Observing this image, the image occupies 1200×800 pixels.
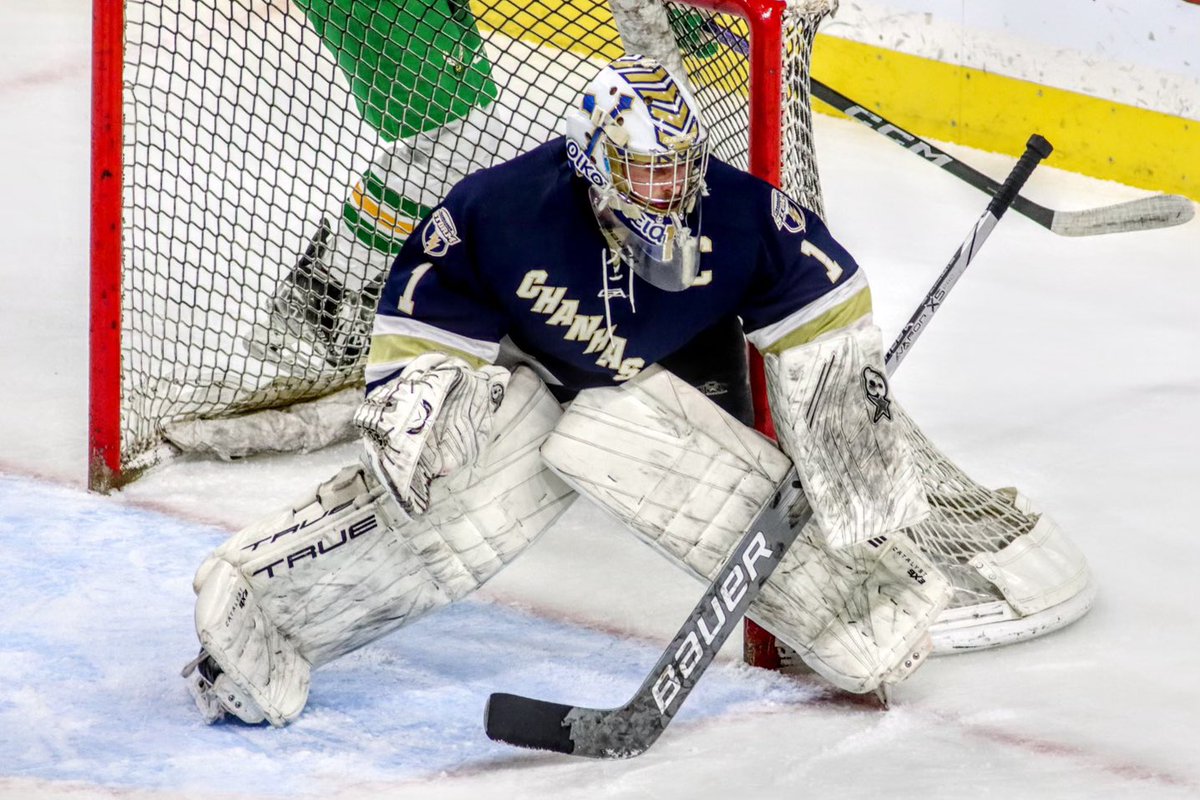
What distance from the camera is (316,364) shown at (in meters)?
3.39

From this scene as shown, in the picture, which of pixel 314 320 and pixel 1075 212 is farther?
pixel 314 320

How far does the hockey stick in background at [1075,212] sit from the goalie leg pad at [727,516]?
0.84m

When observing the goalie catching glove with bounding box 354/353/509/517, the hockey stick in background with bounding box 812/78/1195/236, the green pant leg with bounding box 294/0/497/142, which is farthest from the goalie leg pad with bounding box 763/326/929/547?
the green pant leg with bounding box 294/0/497/142

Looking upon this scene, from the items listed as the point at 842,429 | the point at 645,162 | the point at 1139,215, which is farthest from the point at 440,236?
A: the point at 1139,215

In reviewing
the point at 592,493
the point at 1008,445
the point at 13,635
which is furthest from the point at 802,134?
the point at 13,635

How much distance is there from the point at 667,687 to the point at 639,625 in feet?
1.55

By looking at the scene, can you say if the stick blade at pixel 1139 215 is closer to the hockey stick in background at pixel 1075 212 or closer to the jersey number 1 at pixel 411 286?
the hockey stick in background at pixel 1075 212

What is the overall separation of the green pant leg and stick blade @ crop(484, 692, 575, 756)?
1.26 meters

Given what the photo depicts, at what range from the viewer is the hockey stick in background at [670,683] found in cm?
234

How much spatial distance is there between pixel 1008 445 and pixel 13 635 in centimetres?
190

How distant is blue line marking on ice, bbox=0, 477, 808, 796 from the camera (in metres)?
2.32

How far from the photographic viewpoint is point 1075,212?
3109mm

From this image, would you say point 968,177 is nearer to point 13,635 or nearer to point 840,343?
point 840,343

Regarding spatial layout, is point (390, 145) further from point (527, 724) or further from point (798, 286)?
point (527, 724)
